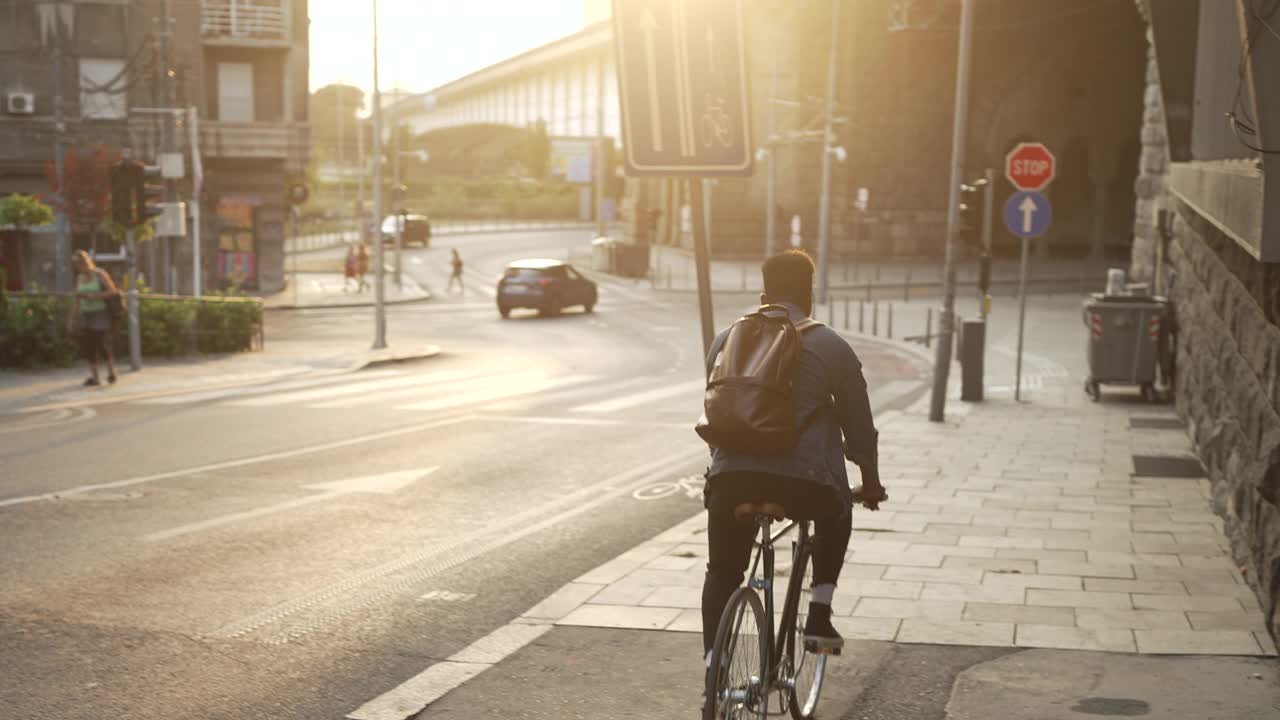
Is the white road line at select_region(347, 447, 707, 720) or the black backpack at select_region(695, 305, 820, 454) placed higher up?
the black backpack at select_region(695, 305, 820, 454)

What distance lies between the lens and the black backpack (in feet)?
16.3

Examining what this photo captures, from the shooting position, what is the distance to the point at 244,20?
47.2 meters

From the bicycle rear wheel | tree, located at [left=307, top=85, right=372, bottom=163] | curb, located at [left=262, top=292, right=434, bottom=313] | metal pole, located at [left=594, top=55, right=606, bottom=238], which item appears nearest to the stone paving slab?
the bicycle rear wheel

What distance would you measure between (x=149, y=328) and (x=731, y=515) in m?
21.3

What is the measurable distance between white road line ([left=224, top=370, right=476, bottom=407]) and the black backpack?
14.0 m

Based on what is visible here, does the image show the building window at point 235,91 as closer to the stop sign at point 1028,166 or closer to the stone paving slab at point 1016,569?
the stop sign at point 1028,166

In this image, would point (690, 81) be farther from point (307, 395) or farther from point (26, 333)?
point (26, 333)

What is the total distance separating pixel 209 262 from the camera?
46.3 meters

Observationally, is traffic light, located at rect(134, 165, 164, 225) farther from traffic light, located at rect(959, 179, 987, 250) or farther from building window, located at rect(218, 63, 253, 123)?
building window, located at rect(218, 63, 253, 123)

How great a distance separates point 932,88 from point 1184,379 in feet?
165

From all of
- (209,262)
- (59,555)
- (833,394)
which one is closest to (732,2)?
(833,394)

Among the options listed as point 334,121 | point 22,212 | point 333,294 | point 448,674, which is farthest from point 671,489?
point 334,121

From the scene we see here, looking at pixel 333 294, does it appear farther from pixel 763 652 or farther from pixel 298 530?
pixel 763 652

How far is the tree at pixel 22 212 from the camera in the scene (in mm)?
32750
